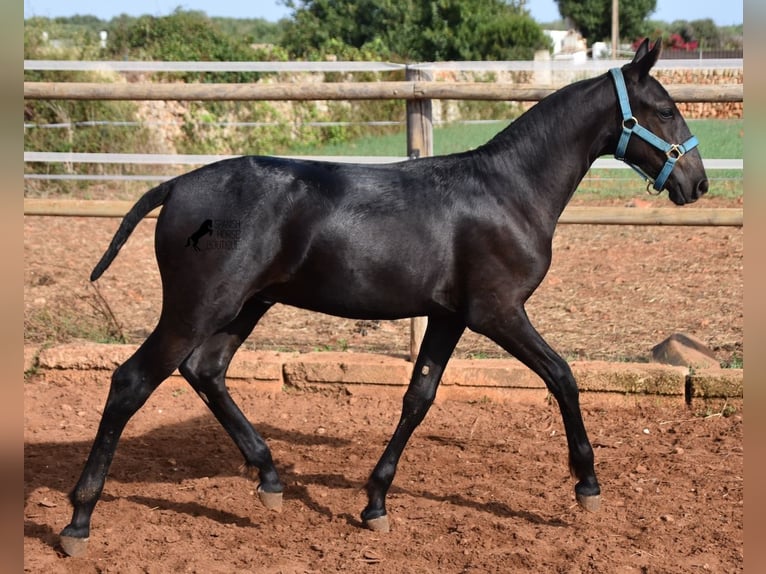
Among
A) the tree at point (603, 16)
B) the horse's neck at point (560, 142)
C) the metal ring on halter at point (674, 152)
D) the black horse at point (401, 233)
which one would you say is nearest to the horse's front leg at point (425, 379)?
the black horse at point (401, 233)

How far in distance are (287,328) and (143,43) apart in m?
20.1

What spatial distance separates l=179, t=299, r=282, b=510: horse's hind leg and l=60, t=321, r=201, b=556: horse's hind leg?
39 centimetres

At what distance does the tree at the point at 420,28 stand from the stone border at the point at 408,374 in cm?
2159

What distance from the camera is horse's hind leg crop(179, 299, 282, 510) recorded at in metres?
4.10

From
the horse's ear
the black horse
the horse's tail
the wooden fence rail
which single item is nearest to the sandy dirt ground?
the black horse

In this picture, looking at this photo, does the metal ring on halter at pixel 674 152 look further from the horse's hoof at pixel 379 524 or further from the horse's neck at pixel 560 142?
the horse's hoof at pixel 379 524

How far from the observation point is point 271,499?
4.18m

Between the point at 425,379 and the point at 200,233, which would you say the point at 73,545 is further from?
the point at 425,379

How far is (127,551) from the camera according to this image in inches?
146

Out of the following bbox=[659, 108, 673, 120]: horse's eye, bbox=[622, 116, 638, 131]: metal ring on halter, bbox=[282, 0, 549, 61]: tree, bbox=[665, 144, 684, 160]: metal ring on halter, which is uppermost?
bbox=[282, 0, 549, 61]: tree

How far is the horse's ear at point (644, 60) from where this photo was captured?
3738 millimetres

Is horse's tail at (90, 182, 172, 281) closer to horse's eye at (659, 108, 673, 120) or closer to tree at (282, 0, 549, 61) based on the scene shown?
horse's eye at (659, 108, 673, 120)

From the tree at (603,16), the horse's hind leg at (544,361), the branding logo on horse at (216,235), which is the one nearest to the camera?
the branding logo on horse at (216,235)
